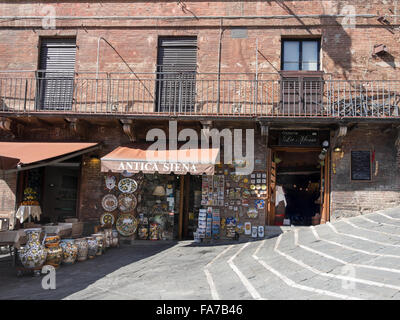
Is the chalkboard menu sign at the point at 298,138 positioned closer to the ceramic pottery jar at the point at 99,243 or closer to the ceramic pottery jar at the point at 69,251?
the ceramic pottery jar at the point at 99,243

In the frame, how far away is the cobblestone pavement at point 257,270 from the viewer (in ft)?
16.4

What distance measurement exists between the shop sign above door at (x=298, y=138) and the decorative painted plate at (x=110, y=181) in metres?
4.90

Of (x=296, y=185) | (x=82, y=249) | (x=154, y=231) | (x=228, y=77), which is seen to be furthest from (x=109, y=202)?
(x=296, y=185)

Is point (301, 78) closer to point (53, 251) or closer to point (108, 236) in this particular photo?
point (108, 236)

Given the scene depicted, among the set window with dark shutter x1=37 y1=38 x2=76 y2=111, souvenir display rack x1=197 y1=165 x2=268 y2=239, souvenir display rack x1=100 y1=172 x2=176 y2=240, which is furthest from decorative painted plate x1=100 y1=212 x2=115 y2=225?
window with dark shutter x1=37 y1=38 x2=76 y2=111

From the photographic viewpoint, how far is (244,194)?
967cm

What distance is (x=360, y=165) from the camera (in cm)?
940

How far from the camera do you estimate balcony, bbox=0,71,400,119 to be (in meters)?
9.45

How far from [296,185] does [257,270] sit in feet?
14.7

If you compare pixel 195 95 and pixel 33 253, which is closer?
pixel 33 253

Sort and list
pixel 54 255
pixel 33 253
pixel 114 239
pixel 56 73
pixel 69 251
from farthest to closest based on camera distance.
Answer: pixel 56 73
pixel 114 239
pixel 69 251
pixel 54 255
pixel 33 253

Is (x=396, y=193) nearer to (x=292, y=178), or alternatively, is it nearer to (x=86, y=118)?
(x=292, y=178)

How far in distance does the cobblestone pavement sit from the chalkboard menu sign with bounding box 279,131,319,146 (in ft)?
7.57
